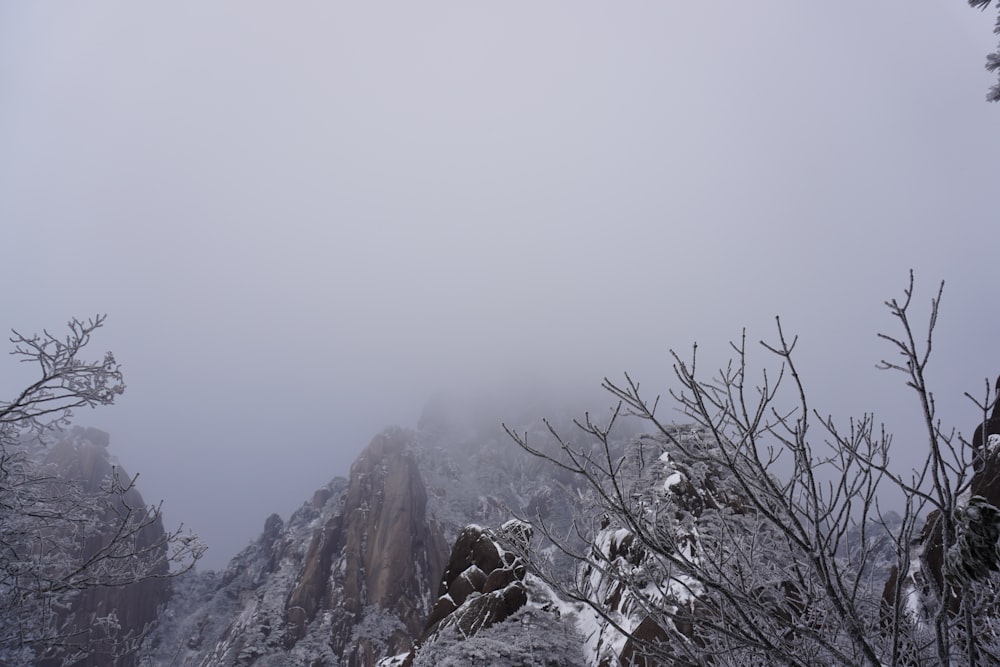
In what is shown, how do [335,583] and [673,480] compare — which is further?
[335,583]

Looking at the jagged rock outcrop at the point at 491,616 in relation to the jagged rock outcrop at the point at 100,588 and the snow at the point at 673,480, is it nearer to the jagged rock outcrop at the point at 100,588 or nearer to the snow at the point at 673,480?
the snow at the point at 673,480

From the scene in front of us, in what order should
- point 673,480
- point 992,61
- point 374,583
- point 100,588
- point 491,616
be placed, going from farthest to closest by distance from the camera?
point 100,588 < point 374,583 < point 673,480 < point 491,616 < point 992,61

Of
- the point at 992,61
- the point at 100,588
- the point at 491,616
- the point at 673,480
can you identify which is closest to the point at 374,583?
the point at 100,588

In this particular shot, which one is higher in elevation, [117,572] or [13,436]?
[13,436]

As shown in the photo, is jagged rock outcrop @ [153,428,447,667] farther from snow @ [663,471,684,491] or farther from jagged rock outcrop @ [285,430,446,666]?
snow @ [663,471,684,491]

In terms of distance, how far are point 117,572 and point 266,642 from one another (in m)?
44.4

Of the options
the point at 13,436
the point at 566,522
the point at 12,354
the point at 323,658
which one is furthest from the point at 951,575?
the point at 566,522

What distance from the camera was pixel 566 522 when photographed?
67312 mm

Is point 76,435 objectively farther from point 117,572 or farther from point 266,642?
point 117,572

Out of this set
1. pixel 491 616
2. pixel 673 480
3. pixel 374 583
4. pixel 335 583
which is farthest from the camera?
pixel 374 583

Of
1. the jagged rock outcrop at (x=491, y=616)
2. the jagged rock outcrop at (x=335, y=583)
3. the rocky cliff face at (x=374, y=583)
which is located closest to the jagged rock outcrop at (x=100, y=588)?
the rocky cliff face at (x=374, y=583)

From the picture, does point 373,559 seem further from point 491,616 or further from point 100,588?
point 491,616

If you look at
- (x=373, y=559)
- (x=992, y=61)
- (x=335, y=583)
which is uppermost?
(x=992, y=61)

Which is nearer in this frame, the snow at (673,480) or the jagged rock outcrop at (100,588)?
the snow at (673,480)
